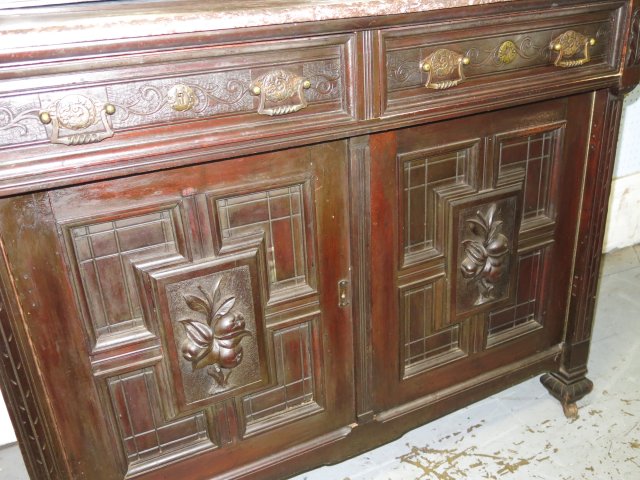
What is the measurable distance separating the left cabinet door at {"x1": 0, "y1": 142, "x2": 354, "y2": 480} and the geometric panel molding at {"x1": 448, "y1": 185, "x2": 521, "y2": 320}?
0.29 m

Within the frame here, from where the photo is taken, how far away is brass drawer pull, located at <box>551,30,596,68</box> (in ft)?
4.11

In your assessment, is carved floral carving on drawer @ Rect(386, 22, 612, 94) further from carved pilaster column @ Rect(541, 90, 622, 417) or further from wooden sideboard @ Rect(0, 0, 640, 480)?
carved pilaster column @ Rect(541, 90, 622, 417)

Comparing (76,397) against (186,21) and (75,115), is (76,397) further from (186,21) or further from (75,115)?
(186,21)

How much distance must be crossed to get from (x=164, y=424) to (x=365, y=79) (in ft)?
2.56

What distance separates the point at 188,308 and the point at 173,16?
1.71 ft

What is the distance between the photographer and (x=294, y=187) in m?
1.14

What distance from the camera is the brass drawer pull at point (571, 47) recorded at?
1252 millimetres

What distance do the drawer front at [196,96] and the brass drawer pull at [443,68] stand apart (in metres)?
0.17

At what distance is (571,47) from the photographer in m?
1.27

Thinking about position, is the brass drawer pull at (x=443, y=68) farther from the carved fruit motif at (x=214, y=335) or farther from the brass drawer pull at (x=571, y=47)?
the carved fruit motif at (x=214, y=335)

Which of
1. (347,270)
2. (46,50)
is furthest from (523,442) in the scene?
(46,50)

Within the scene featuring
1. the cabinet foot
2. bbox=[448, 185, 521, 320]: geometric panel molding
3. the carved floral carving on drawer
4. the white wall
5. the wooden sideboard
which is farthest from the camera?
the white wall

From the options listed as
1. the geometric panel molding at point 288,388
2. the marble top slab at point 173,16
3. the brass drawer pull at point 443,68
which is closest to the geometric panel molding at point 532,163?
the brass drawer pull at point 443,68

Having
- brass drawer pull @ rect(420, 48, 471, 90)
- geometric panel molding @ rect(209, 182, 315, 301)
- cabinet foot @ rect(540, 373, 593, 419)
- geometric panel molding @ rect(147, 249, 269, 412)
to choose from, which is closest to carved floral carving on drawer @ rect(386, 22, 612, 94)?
brass drawer pull @ rect(420, 48, 471, 90)
